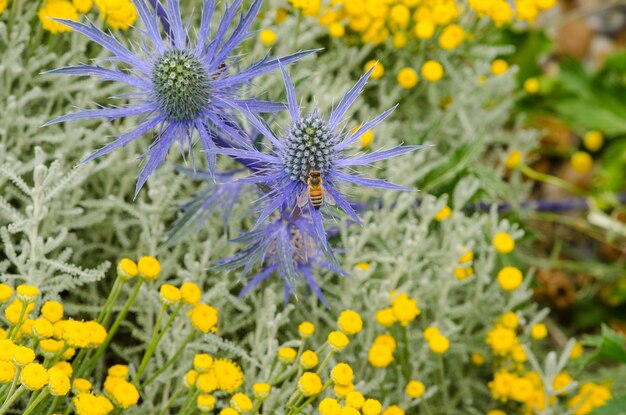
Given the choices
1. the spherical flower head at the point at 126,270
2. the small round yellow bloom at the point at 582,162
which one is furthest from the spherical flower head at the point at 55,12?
the small round yellow bloom at the point at 582,162

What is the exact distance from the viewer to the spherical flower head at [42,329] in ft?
3.85

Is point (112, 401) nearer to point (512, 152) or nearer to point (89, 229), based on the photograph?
point (89, 229)

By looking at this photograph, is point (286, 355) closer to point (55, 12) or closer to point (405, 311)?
point (405, 311)

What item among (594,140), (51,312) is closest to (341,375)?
(51,312)

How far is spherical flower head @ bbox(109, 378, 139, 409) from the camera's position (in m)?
1.24

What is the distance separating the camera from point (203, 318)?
1338 mm

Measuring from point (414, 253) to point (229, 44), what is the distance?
2.48 feet

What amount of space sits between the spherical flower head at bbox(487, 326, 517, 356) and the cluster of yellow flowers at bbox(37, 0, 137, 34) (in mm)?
1074

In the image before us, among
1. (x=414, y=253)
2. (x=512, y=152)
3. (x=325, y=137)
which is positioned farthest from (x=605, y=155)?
(x=325, y=137)

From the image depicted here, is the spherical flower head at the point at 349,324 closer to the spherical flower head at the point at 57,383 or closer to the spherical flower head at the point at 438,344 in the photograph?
the spherical flower head at the point at 438,344

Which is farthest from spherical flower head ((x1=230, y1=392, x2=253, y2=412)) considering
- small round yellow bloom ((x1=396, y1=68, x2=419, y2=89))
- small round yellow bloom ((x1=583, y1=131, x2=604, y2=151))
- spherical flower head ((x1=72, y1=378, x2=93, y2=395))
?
small round yellow bloom ((x1=583, y1=131, x2=604, y2=151))

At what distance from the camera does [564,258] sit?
2977 mm

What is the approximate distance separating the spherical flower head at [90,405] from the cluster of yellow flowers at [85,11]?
81cm

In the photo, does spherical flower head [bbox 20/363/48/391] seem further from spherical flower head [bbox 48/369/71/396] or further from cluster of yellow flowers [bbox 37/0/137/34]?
cluster of yellow flowers [bbox 37/0/137/34]
